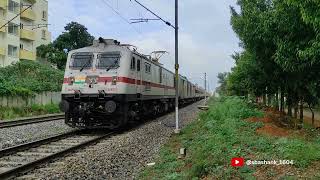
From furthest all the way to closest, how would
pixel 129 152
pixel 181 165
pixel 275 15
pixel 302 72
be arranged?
pixel 302 72, pixel 275 15, pixel 129 152, pixel 181 165

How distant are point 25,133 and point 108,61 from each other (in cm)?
420

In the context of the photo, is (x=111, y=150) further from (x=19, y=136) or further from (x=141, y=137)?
(x=19, y=136)

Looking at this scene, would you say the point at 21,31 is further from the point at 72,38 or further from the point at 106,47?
the point at 106,47

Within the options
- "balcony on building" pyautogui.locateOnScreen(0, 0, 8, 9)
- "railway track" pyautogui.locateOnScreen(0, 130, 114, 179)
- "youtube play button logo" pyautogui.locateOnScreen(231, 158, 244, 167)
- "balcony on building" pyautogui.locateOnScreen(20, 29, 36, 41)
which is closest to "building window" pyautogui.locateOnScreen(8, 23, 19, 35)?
"balcony on building" pyautogui.locateOnScreen(20, 29, 36, 41)

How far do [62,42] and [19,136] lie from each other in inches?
1866

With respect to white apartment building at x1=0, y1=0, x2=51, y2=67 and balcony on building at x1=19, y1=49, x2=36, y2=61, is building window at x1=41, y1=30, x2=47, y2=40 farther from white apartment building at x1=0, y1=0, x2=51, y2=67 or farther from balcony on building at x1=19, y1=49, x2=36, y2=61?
balcony on building at x1=19, y1=49, x2=36, y2=61

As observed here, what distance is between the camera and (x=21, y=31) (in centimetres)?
5731

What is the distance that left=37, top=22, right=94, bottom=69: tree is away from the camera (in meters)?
61.7

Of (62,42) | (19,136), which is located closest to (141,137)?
(19,136)

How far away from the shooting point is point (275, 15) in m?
15.1

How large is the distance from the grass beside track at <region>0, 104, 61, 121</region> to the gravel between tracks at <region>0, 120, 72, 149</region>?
7242 millimetres

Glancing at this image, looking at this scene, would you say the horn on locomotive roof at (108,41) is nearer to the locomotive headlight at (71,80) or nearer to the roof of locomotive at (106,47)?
the roof of locomotive at (106,47)

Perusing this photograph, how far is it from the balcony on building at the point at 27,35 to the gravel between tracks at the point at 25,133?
3832cm

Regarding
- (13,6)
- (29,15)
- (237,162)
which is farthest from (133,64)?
(29,15)
